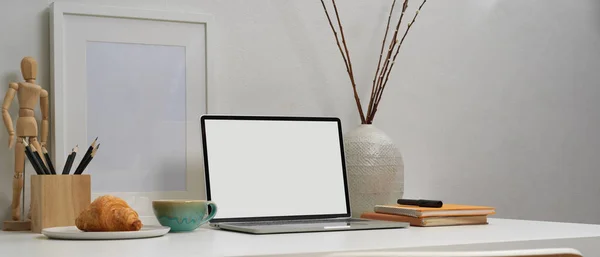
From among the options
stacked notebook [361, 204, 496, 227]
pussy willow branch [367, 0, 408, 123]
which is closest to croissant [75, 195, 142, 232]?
stacked notebook [361, 204, 496, 227]

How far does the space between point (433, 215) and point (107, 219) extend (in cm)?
65

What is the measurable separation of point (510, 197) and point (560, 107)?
1.08ft

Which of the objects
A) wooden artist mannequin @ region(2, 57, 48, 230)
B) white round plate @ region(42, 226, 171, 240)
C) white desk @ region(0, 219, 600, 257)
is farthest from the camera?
wooden artist mannequin @ region(2, 57, 48, 230)

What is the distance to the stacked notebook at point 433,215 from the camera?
155 cm

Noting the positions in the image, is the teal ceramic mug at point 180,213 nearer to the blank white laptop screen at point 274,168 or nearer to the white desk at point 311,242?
the white desk at point 311,242

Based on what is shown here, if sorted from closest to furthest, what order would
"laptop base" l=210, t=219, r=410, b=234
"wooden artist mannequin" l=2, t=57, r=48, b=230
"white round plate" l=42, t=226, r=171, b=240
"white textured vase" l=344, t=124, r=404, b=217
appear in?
"white round plate" l=42, t=226, r=171, b=240
"laptop base" l=210, t=219, r=410, b=234
"wooden artist mannequin" l=2, t=57, r=48, b=230
"white textured vase" l=344, t=124, r=404, b=217

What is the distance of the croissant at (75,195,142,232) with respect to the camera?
1299 millimetres

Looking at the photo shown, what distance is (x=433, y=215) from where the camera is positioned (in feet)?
5.10

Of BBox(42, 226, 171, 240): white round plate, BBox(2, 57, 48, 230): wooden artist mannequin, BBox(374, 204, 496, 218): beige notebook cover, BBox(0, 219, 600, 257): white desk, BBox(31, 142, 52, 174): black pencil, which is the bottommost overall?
BBox(0, 219, 600, 257): white desk

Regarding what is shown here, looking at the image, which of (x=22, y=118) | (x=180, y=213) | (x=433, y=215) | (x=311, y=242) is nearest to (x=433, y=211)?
(x=433, y=215)

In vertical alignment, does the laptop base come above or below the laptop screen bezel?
below

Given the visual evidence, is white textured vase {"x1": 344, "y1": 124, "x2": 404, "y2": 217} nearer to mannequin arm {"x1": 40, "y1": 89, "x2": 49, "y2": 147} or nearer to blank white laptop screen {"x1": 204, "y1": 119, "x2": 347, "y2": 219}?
blank white laptop screen {"x1": 204, "y1": 119, "x2": 347, "y2": 219}

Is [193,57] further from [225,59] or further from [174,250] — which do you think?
[174,250]

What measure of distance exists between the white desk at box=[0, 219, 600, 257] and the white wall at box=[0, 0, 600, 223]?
452 mm
